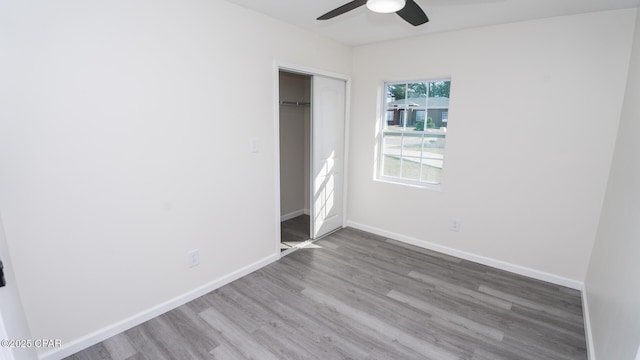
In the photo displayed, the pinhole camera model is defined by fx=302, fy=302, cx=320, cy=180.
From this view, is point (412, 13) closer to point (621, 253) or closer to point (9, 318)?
point (621, 253)

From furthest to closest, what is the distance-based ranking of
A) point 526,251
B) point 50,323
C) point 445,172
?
1. point 445,172
2. point 526,251
3. point 50,323

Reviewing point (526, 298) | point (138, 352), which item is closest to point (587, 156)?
point (526, 298)

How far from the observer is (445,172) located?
3420mm

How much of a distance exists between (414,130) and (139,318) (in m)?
3.33

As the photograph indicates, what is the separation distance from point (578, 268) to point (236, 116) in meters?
3.47

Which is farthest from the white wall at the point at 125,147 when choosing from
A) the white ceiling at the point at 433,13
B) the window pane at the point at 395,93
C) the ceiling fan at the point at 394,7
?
the window pane at the point at 395,93

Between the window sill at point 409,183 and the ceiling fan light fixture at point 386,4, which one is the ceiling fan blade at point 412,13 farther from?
the window sill at point 409,183

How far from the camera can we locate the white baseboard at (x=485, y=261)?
2911mm

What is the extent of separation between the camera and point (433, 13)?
2.64m

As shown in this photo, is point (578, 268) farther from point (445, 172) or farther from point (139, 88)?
point (139, 88)

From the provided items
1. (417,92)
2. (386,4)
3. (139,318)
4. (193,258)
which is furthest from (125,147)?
(417,92)

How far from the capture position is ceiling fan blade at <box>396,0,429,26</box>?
187 centimetres

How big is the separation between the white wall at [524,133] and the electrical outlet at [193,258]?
8.06 feet

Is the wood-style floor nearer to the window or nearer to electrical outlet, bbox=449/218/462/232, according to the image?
electrical outlet, bbox=449/218/462/232
